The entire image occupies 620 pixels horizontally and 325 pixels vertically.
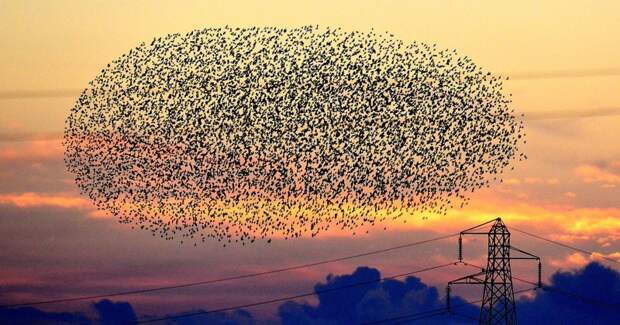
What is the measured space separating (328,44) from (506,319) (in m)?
28.1

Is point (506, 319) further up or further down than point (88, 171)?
further down

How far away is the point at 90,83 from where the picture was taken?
2366 inches

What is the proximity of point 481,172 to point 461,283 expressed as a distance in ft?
64.5

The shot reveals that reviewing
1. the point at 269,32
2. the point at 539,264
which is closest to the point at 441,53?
the point at 269,32

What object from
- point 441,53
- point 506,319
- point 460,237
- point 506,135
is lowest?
point 506,319

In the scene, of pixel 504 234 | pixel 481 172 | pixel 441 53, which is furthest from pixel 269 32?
pixel 504 234

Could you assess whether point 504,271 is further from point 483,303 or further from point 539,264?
point 539,264

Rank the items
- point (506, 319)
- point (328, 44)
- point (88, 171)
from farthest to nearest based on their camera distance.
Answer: point (506, 319), point (88, 171), point (328, 44)

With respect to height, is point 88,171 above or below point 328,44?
below

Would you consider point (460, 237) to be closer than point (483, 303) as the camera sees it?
No

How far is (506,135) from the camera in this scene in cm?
6325

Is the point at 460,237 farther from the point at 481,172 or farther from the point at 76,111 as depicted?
the point at 76,111

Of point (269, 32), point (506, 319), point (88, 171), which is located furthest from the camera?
point (506, 319)

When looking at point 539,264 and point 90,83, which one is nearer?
point 90,83
